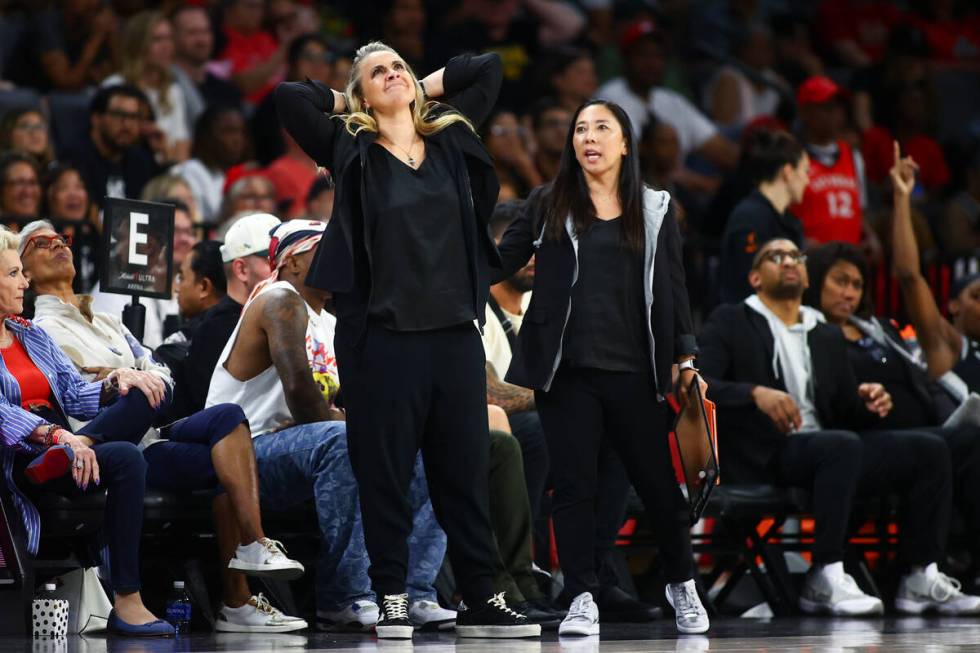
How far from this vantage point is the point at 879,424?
311 inches

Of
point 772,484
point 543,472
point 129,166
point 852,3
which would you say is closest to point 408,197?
point 543,472

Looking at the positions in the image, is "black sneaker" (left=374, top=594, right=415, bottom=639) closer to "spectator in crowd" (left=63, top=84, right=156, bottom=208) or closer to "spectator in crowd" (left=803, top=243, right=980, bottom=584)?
"spectator in crowd" (left=803, top=243, right=980, bottom=584)

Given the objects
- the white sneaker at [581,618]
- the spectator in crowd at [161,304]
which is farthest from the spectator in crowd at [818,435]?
the spectator in crowd at [161,304]

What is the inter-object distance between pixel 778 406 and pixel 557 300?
1.70 meters

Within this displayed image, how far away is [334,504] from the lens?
5.89 m

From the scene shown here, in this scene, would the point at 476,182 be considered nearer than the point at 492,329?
Yes

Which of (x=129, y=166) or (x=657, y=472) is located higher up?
(x=129, y=166)

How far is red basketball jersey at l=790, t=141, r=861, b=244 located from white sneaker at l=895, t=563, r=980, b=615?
3008 millimetres

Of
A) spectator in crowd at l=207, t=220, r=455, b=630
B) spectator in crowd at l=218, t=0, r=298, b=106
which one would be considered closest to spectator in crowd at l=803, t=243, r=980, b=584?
spectator in crowd at l=207, t=220, r=455, b=630

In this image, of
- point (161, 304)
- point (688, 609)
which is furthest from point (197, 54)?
point (688, 609)

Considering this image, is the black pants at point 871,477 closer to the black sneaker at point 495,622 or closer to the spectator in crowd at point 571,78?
the black sneaker at point 495,622

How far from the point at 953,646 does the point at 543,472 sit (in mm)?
2010

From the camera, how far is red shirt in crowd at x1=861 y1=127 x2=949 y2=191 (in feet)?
39.7

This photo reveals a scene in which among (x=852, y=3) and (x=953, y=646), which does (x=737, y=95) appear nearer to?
(x=852, y=3)
